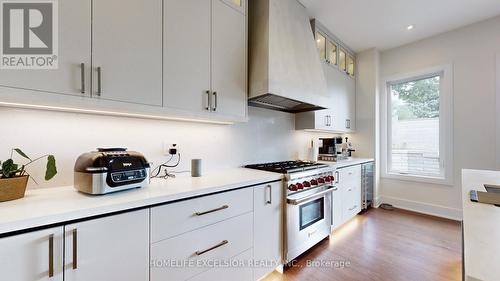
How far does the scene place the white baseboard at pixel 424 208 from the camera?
9.41ft

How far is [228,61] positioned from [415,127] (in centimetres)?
337

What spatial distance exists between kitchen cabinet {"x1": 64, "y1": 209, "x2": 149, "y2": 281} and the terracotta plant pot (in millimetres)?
393

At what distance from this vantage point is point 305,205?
1.92m

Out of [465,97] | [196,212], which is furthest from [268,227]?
[465,97]

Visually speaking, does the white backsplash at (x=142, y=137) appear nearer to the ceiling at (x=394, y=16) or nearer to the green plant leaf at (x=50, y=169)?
the green plant leaf at (x=50, y=169)

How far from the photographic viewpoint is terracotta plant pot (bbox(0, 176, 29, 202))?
88 centimetres

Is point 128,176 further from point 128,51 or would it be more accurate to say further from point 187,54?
point 187,54

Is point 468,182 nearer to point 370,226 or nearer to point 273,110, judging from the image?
point 370,226

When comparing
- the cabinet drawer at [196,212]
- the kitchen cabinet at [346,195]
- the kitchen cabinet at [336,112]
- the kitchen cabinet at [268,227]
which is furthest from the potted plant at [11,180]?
the kitchen cabinet at [346,195]

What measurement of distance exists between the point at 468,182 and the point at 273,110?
1813mm

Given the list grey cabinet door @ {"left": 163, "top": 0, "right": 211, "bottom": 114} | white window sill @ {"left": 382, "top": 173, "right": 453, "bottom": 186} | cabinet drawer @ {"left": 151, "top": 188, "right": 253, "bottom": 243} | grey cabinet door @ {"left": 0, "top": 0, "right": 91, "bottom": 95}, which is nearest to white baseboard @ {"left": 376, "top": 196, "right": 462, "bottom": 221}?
white window sill @ {"left": 382, "top": 173, "right": 453, "bottom": 186}

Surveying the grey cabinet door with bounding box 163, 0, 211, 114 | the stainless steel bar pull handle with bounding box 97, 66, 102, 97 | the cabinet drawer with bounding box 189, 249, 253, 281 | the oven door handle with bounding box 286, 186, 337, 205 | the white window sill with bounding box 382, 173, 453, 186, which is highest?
the grey cabinet door with bounding box 163, 0, 211, 114

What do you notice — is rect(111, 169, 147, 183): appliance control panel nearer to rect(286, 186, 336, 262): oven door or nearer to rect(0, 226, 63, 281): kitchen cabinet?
rect(0, 226, 63, 281): kitchen cabinet

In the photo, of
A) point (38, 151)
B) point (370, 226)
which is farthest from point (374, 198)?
point (38, 151)
